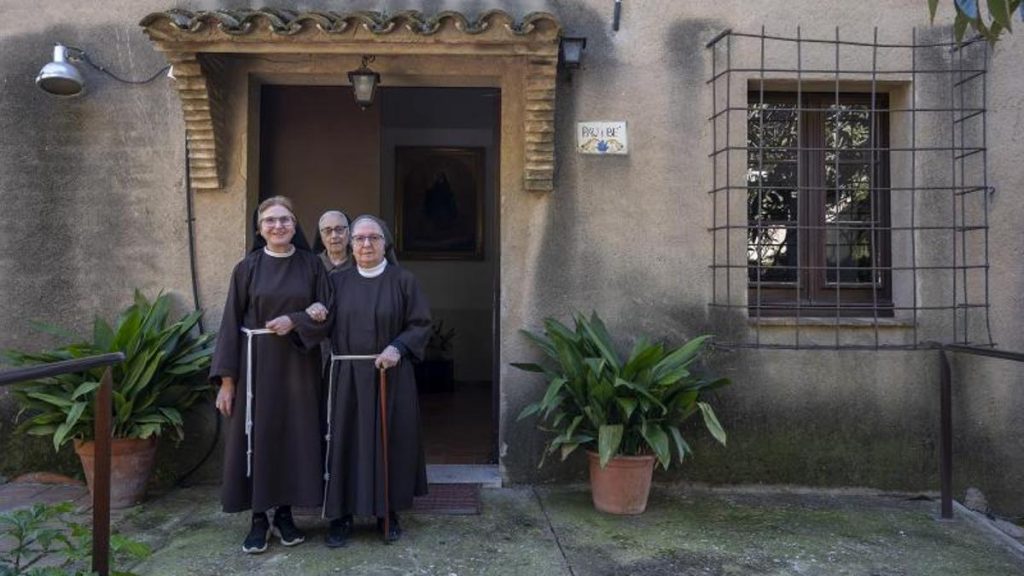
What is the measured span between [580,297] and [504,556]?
6.11 feet

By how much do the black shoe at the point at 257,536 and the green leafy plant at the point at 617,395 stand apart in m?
1.61

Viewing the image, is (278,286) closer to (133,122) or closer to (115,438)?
(115,438)

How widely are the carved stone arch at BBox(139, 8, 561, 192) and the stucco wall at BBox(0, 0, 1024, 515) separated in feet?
1.43

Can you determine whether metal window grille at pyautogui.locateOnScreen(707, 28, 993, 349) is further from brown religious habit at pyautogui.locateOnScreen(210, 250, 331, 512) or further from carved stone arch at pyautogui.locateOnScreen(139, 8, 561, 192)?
brown religious habit at pyautogui.locateOnScreen(210, 250, 331, 512)

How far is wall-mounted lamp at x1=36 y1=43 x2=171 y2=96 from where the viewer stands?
466 centimetres

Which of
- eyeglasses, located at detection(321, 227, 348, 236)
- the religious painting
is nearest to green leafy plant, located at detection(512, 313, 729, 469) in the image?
eyeglasses, located at detection(321, 227, 348, 236)

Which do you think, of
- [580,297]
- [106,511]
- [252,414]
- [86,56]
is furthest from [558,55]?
[106,511]

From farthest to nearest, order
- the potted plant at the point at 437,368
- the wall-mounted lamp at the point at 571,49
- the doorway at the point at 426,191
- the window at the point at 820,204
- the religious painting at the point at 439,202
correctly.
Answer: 1. the religious painting at the point at 439,202
2. the potted plant at the point at 437,368
3. the doorway at the point at 426,191
4. the window at the point at 820,204
5. the wall-mounted lamp at the point at 571,49

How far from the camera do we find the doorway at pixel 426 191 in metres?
7.01

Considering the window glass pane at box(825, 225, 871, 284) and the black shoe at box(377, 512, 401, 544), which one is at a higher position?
the window glass pane at box(825, 225, 871, 284)

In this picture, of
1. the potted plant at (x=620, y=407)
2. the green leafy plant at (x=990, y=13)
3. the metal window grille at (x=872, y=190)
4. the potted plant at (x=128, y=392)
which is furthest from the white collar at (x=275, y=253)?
the green leafy plant at (x=990, y=13)

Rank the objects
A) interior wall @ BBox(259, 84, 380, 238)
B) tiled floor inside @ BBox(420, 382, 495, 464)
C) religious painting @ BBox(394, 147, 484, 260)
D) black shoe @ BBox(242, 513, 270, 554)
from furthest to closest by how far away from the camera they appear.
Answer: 1. religious painting @ BBox(394, 147, 484, 260)
2. interior wall @ BBox(259, 84, 380, 238)
3. tiled floor inside @ BBox(420, 382, 495, 464)
4. black shoe @ BBox(242, 513, 270, 554)

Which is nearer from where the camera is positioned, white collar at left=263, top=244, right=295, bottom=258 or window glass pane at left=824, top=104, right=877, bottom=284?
white collar at left=263, top=244, right=295, bottom=258

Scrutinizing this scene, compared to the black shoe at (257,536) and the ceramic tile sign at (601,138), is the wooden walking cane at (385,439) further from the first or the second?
the ceramic tile sign at (601,138)
